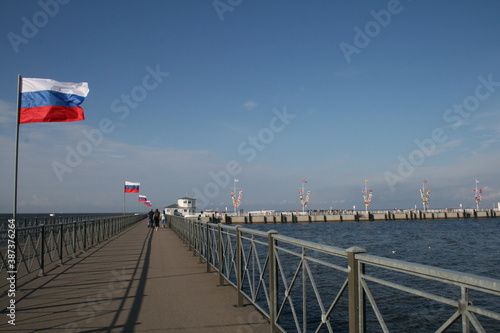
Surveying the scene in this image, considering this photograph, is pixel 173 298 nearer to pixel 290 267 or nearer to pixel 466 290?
pixel 466 290

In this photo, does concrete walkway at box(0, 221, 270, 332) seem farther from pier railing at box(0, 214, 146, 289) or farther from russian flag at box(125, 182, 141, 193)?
russian flag at box(125, 182, 141, 193)

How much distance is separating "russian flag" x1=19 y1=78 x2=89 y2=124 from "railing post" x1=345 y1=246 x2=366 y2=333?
858cm

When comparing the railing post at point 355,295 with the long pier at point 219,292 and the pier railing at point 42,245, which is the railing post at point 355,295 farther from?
the pier railing at point 42,245

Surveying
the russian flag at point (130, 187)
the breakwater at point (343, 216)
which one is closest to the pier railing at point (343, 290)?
the russian flag at point (130, 187)

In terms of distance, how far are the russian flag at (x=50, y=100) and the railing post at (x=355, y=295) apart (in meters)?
8.58

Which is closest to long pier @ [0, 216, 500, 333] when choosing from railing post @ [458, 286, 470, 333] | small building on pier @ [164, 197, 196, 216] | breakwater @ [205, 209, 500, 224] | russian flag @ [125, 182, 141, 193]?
railing post @ [458, 286, 470, 333]

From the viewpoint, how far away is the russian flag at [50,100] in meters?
9.13

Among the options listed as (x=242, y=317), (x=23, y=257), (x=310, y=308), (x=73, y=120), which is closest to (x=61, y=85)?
(x=73, y=120)

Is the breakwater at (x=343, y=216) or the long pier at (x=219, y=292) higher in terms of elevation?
the long pier at (x=219, y=292)

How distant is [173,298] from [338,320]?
4.21m

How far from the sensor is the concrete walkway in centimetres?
499

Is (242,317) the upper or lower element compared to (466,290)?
lower

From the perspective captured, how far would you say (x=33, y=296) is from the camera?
263 inches

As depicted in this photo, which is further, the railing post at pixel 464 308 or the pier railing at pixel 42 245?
the pier railing at pixel 42 245
